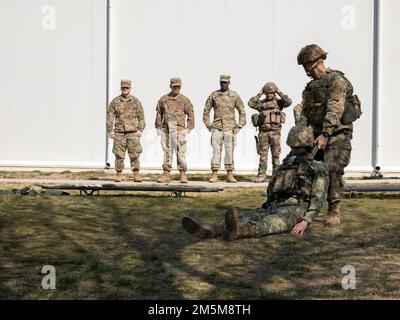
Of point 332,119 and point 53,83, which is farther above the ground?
point 53,83

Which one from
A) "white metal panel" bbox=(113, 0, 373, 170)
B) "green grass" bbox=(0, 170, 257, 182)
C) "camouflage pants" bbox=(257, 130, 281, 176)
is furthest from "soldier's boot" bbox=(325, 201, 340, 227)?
"white metal panel" bbox=(113, 0, 373, 170)

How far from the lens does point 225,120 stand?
561 inches

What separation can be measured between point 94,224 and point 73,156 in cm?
869

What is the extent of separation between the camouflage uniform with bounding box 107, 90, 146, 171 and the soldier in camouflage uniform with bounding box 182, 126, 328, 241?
6840 millimetres

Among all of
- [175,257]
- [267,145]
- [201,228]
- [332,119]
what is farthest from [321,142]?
[267,145]

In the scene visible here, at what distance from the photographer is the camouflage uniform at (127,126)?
1405 centimetres

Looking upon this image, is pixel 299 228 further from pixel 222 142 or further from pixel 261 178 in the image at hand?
pixel 222 142

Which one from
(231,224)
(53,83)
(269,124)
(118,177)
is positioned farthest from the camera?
(53,83)

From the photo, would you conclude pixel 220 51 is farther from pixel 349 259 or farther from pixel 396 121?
pixel 349 259

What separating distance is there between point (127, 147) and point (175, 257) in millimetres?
8111

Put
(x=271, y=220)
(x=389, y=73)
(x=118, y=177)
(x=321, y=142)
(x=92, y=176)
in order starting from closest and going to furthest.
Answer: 1. (x=271, y=220)
2. (x=321, y=142)
3. (x=118, y=177)
4. (x=92, y=176)
5. (x=389, y=73)

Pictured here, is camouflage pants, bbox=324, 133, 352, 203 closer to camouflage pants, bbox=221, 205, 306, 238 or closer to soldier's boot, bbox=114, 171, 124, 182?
camouflage pants, bbox=221, 205, 306, 238

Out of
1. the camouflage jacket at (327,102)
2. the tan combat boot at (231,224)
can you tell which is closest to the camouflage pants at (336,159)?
the camouflage jacket at (327,102)

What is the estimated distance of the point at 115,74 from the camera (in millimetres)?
16578
